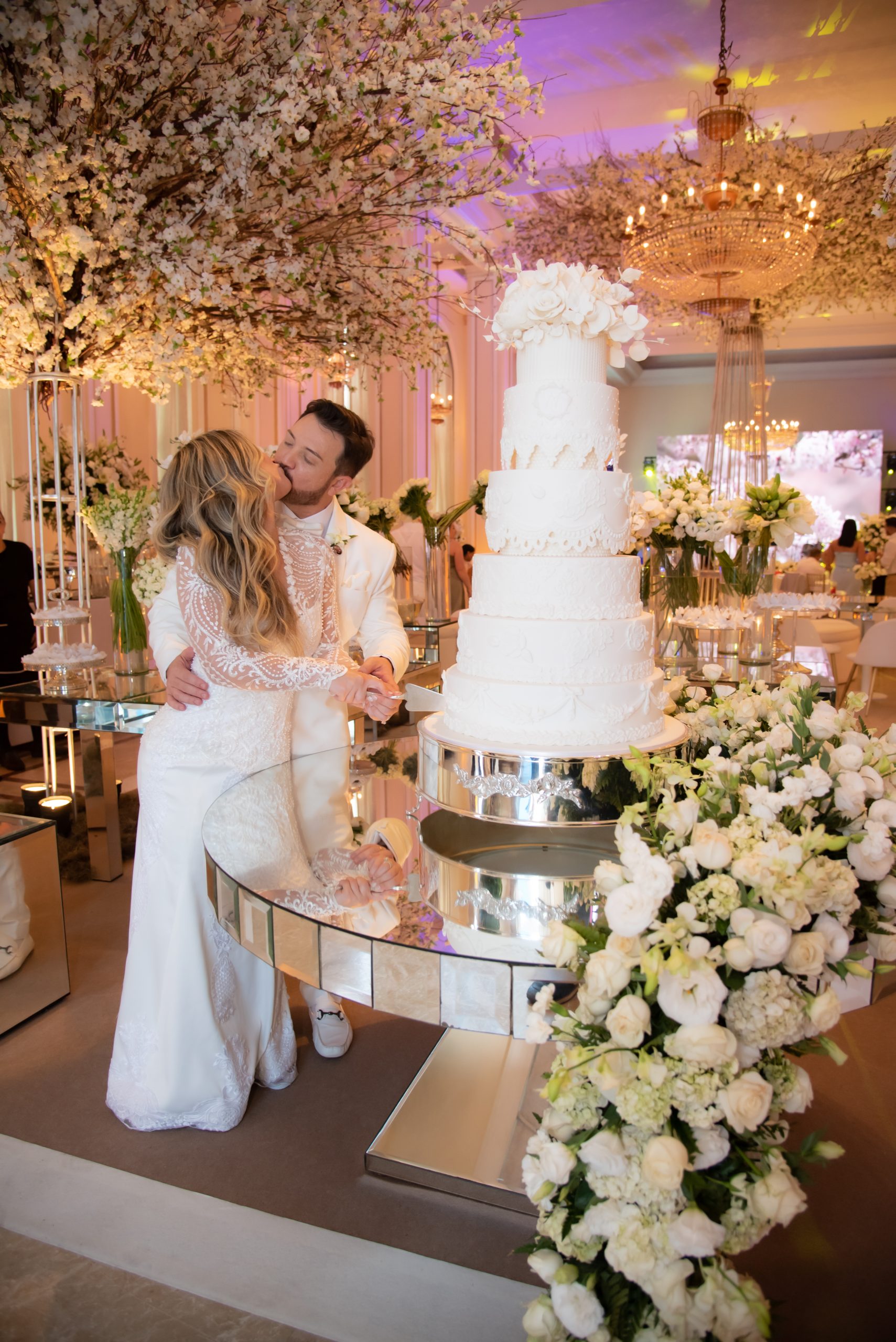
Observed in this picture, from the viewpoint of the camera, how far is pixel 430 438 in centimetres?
1209

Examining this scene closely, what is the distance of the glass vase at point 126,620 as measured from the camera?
4.16 meters

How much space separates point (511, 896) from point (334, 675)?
36.6 inches

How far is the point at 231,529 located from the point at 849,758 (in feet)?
5.33

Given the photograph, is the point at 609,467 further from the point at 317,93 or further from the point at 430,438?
the point at 430,438

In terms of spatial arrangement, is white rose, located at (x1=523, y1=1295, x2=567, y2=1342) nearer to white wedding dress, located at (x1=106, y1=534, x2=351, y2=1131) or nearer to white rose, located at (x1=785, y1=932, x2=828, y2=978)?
white rose, located at (x1=785, y1=932, x2=828, y2=978)

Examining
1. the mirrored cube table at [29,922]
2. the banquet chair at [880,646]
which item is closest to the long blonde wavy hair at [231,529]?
the mirrored cube table at [29,922]

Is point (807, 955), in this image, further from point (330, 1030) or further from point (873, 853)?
point (330, 1030)

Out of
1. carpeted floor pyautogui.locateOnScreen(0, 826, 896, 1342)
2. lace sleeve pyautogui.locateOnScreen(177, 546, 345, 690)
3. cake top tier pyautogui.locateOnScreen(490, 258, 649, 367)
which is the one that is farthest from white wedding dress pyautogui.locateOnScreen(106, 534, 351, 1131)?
cake top tier pyautogui.locateOnScreen(490, 258, 649, 367)

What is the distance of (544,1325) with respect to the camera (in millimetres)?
1468

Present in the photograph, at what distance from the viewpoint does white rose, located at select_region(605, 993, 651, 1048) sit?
1.32 m

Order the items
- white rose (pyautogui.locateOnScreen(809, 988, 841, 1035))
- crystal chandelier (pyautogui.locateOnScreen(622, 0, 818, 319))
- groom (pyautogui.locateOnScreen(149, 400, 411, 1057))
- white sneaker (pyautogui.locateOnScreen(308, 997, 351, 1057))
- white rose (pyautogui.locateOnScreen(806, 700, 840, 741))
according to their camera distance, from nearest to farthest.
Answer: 1. white rose (pyautogui.locateOnScreen(809, 988, 841, 1035))
2. white rose (pyautogui.locateOnScreen(806, 700, 840, 741))
3. groom (pyautogui.locateOnScreen(149, 400, 411, 1057))
4. white sneaker (pyautogui.locateOnScreen(308, 997, 351, 1057))
5. crystal chandelier (pyautogui.locateOnScreen(622, 0, 818, 319))

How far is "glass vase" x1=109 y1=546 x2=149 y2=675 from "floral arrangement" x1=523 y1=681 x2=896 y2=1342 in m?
3.22

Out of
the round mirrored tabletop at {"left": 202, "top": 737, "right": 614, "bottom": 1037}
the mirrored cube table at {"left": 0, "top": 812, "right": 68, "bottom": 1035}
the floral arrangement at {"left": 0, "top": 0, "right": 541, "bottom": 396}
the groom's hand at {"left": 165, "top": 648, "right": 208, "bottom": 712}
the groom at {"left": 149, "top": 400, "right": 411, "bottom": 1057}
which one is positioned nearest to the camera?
the round mirrored tabletop at {"left": 202, "top": 737, "right": 614, "bottom": 1037}

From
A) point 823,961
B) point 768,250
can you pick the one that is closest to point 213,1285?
point 823,961
